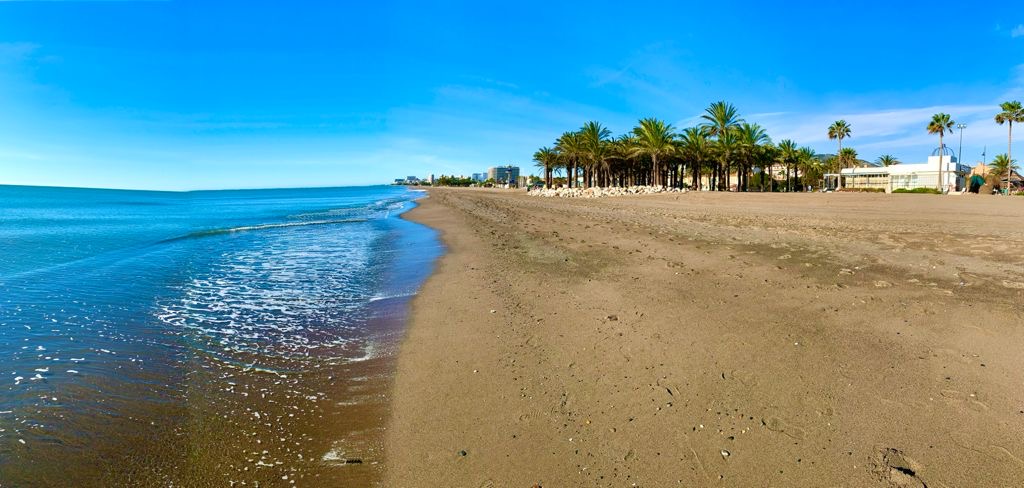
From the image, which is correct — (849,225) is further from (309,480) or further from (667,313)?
(309,480)

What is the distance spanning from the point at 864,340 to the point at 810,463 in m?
2.75

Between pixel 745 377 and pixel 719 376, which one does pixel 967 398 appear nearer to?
pixel 745 377

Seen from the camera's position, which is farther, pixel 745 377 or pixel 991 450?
pixel 745 377

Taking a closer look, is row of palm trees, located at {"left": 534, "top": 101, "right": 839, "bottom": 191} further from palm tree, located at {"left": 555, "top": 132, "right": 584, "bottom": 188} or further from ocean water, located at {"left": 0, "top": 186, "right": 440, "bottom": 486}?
ocean water, located at {"left": 0, "top": 186, "right": 440, "bottom": 486}

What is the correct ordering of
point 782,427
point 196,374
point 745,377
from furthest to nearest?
point 196,374 → point 745,377 → point 782,427

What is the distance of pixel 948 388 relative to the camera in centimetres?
386

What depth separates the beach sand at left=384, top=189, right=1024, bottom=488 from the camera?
3057 mm

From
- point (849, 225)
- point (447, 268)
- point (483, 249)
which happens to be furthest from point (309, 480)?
point (849, 225)

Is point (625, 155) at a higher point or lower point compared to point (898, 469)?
higher

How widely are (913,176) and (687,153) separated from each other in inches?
1045

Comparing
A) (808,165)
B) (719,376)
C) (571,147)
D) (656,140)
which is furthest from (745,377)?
(808,165)

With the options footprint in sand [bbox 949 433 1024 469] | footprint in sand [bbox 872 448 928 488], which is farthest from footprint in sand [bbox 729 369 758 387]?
footprint in sand [bbox 949 433 1024 469]

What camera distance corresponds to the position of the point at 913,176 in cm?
Result: 5438

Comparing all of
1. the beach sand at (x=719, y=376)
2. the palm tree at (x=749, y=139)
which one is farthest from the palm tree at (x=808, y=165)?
the beach sand at (x=719, y=376)
